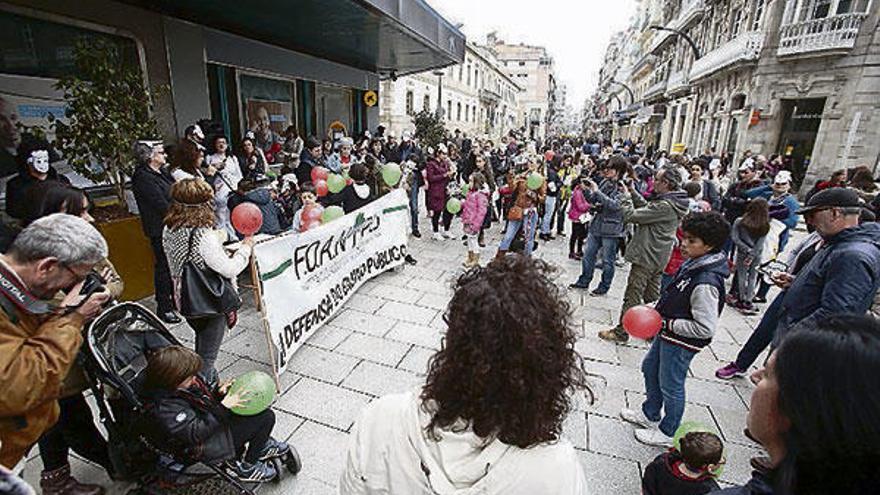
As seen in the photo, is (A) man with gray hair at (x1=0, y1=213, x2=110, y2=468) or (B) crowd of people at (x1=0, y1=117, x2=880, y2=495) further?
(A) man with gray hair at (x1=0, y1=213, x2=110, y2=468)

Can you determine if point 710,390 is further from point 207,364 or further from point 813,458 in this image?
point 207,364

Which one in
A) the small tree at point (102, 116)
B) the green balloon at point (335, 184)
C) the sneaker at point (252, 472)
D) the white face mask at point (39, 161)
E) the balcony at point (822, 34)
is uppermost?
the balcony at point (822, 34)

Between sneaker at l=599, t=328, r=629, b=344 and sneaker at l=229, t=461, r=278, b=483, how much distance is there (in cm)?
360

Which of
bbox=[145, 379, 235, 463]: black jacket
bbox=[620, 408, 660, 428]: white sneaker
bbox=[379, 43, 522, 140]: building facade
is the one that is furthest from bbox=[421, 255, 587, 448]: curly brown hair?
bbox=[379, 43, 522, 140]: building facade

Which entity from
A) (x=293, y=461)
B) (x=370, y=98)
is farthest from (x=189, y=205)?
(x=370, y=98)

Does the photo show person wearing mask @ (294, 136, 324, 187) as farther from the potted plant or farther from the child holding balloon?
the child holding balloon

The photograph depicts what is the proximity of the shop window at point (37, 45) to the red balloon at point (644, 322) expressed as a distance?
6.60m

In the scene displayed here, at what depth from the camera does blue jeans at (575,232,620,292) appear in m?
5.61

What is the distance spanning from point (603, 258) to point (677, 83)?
27.4 metres

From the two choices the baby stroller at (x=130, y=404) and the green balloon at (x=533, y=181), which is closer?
the baby stroller at (x=130, y=404)

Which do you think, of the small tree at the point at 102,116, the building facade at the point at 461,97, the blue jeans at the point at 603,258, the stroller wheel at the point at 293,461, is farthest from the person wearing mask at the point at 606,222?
the building facade at the point at 461,97

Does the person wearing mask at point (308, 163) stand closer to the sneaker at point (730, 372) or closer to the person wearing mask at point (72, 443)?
the person wearing mask at point (72, 443)

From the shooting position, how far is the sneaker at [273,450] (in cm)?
259

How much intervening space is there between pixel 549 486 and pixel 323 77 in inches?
499
